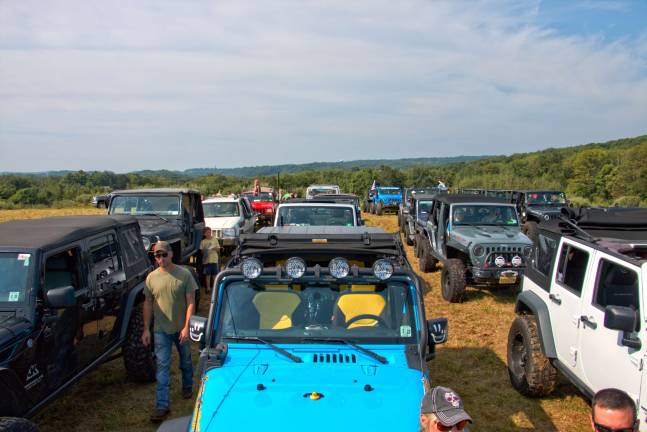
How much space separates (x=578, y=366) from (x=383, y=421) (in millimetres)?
2862

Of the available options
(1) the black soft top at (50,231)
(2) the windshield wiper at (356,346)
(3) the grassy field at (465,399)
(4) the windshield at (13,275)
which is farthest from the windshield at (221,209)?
(2) the windshield wiper at (356,346)

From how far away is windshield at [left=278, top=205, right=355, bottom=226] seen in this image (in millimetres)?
10828

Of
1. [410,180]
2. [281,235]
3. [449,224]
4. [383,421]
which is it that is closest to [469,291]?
[449,224]

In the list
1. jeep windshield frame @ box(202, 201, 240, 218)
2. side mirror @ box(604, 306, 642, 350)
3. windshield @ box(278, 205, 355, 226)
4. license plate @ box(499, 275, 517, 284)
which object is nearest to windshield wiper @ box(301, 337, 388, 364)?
side mirror @ box(604, 306, 642, 350)

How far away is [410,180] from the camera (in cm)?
7444

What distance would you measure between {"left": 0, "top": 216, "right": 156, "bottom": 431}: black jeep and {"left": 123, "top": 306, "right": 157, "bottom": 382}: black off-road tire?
0.01m

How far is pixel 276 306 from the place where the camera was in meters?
3.99

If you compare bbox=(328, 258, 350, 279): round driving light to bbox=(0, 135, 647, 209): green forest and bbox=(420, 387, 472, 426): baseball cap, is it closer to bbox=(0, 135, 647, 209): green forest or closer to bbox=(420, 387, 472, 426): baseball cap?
bbox=(420, 387, 472, 426): baseball cap

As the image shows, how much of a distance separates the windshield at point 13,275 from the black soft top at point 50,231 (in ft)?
0.31

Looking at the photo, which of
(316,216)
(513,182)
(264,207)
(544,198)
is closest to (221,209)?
(316,216)

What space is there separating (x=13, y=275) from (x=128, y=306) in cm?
167

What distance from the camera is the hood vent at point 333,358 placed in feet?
11.8

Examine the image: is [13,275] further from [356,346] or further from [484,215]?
[484,215]

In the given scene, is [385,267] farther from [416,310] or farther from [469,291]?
[469,291]
